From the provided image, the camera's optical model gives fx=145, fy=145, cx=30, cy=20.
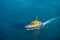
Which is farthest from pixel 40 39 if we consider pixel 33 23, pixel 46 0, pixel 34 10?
pixel 46 0

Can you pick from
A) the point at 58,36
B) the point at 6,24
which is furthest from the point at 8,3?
the point at 58,36

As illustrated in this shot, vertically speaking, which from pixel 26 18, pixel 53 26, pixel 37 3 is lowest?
pixel 53 26

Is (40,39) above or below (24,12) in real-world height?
below

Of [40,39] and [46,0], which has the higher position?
[46,0]

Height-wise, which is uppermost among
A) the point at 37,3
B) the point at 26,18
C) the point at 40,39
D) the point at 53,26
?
the point at 37,3

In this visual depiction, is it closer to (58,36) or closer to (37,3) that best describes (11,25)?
(37,3)

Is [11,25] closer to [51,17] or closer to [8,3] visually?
[8,3]
